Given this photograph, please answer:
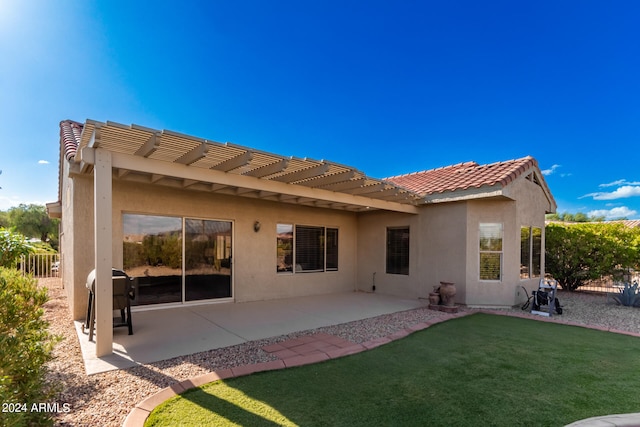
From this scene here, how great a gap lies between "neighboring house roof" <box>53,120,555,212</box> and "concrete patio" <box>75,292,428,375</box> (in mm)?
3244

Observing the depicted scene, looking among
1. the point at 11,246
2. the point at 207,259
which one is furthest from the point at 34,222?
the point at 11,246

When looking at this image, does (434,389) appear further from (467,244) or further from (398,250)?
(398,250)

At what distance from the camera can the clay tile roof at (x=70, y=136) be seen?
6.83 metres

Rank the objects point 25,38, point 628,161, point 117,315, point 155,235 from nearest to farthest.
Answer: point 117,315 < point 25,38 < point 155,235 < point 628,161

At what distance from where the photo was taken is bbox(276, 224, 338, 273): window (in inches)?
443

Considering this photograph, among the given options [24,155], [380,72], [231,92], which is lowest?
[24,155]

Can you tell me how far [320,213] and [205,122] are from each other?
27.7 ft

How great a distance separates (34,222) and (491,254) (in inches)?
1493

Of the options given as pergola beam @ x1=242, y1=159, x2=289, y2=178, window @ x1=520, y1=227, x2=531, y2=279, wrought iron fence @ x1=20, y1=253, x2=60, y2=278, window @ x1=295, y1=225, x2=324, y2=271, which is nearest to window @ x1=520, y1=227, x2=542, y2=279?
window @ x1=520, y1=227, x2=531, y2=279

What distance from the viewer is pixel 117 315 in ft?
25.0

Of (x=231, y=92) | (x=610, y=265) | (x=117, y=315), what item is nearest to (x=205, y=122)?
(x=231, y=92)

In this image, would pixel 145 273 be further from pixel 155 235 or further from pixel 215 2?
pixel 215 2

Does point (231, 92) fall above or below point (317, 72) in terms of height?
below

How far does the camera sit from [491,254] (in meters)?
10.1
